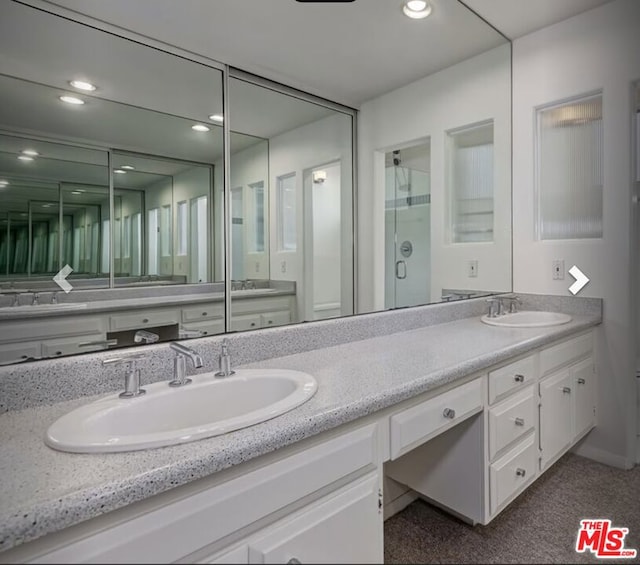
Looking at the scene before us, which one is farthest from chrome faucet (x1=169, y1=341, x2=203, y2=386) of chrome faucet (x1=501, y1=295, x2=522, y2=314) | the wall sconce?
chrome faucet (x1=501, y1=295, x2=522, y2=314)

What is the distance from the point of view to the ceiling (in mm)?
1093

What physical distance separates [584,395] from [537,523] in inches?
34.6

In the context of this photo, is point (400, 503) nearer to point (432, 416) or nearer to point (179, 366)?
point (432, 416)

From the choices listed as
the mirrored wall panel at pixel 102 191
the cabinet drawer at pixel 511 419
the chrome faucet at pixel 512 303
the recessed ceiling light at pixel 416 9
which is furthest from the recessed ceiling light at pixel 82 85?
the chrome faucet at pixel 512 303

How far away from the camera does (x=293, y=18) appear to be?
129 cm

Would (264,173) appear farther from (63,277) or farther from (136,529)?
(136,529)

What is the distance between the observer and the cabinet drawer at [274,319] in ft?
4.22

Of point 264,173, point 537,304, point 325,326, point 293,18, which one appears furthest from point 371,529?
point 537,304

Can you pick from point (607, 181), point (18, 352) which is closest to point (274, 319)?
point (18, 352)

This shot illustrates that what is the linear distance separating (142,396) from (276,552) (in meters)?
0.43

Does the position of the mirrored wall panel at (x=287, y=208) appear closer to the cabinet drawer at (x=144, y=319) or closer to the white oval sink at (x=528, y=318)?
the cabinet drawer at (x=144, y=319)

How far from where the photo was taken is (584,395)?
5.98 feet

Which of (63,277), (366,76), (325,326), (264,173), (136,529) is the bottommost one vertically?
(136,529)

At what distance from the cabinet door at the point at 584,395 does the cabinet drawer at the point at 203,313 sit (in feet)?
5.00
